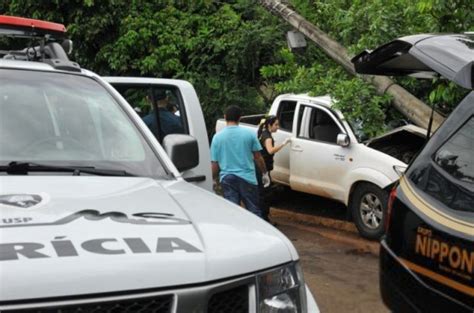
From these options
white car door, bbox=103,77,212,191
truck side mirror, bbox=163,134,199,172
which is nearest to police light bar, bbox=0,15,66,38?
white car door, bbox=103,77,212,191

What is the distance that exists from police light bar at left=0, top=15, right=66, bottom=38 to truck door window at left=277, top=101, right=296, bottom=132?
573 cm

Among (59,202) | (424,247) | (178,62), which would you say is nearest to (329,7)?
(178,62)

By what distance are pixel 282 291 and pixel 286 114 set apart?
25.9ft

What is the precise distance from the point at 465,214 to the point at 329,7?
8480 mm

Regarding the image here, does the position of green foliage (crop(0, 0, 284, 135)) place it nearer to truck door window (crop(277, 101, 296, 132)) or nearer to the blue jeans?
truck door window (crop(277, 101, 296, 132))

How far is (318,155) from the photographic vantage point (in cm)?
910

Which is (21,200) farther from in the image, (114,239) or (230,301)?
(230,301)

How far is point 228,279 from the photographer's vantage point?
2.19 m

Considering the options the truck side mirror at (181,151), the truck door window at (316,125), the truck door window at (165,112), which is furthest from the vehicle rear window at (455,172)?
the truck door window at (316,125)

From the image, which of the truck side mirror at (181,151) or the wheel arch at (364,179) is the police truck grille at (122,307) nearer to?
the truck side mirror at (181,151)

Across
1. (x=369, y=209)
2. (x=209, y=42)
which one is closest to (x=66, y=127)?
(x=369, y=209)

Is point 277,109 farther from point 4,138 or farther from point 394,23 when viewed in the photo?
point 4,138

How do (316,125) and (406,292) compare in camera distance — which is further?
(316,125)

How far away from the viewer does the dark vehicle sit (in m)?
3.02
